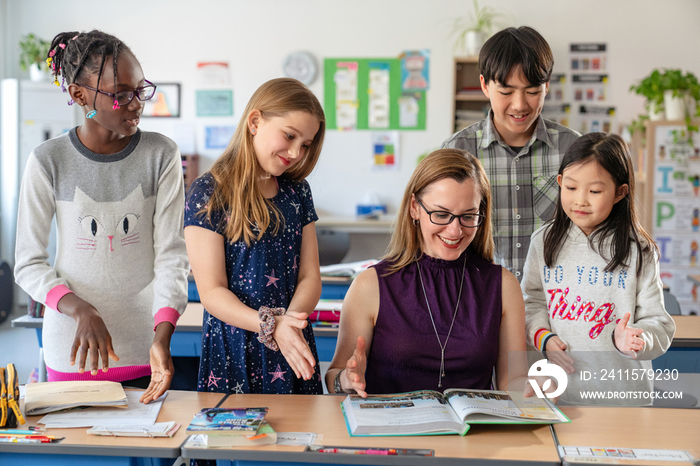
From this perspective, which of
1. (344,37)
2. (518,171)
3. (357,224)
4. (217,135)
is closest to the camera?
(518,171)

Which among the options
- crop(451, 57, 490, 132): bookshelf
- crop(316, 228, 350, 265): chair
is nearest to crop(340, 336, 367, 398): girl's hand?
crop(316, 228, 350, 265): chair

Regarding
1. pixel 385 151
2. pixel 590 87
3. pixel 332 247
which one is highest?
pixel 590 87

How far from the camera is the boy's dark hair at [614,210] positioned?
1570 mm

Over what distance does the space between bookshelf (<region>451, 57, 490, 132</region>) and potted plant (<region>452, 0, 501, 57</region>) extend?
15 centimetres

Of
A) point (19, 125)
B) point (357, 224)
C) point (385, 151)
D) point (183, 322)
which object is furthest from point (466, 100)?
point (19, 125)

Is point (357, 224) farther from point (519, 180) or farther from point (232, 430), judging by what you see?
point (232, 430)

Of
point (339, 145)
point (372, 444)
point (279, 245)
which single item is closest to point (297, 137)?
point (279, 245)

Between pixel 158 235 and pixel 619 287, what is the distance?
4.11 feet

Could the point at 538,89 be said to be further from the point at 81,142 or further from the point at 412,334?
the point at 81,142

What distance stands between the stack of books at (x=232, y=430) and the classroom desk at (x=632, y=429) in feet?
1.99

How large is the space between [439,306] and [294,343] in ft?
1.49

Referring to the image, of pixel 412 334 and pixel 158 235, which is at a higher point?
pixel 158 235

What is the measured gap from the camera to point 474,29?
5.26 meters

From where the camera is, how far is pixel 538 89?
1910 mm
